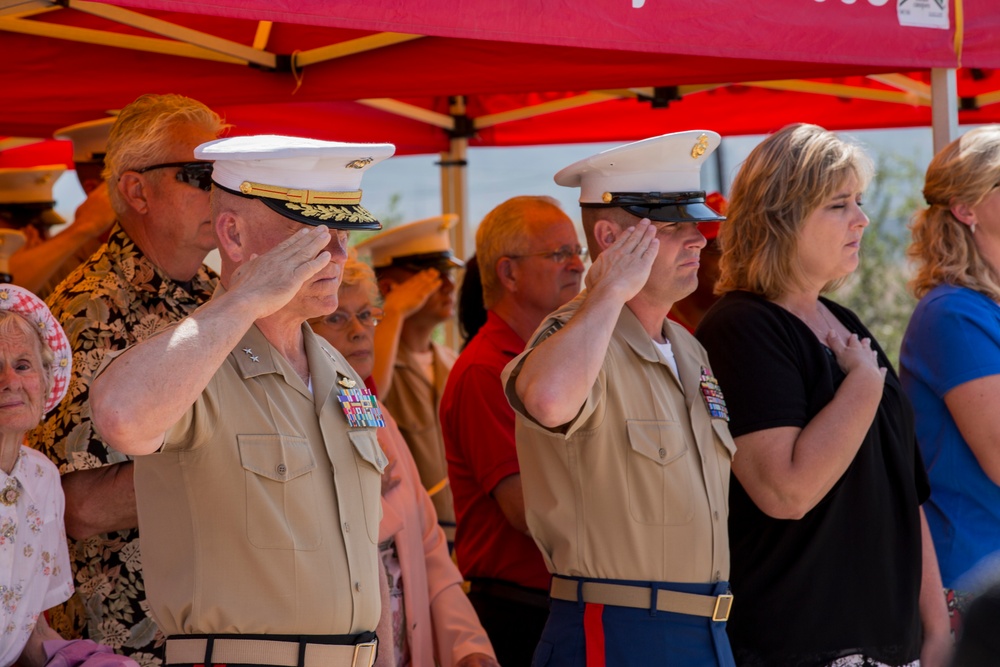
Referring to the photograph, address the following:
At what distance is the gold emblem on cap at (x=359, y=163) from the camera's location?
230 cm

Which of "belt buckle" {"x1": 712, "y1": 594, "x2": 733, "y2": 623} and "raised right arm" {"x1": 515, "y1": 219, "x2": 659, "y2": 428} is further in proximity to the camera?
"belt buckle" {"x1": 712, "y1": 594, "x2": 733, "y2": 623}

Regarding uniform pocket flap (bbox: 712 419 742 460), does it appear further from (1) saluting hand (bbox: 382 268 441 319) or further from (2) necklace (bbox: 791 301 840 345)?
(1) saluting hand (bbox: 382 268 441 319)

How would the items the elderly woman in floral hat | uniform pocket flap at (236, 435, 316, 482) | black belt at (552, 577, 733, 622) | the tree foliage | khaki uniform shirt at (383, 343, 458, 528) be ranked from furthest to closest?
the tree foliage, khaki uniform shirt at (383, 343, 458, 528), black belt at (552, 577, 733, 622), the elderly woman in floral hat, uniform pocket flap at (236, 435, 316, 482)

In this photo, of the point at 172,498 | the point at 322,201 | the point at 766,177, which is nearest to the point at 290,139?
the point at 322,201

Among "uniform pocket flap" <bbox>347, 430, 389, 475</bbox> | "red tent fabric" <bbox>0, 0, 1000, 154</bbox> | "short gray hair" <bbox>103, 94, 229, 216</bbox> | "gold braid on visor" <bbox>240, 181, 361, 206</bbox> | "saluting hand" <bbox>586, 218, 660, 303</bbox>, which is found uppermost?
"red tent fabric" <bbox>0, 0, 1000, 154</bbox>

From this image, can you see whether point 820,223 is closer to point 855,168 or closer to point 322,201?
point 855,168

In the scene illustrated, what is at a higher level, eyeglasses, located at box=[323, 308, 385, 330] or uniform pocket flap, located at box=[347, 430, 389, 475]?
eyeglasses, located at box=[323, 308, 385, 330]

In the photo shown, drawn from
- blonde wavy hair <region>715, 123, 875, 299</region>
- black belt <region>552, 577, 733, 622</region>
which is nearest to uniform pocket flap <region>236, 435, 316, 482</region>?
black belt <region>552, 577, 733, 622</region>

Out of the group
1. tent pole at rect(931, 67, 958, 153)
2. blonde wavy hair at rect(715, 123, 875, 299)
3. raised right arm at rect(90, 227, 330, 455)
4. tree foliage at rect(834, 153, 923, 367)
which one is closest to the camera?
raised right arm at rect(90, 227, 330, 455)

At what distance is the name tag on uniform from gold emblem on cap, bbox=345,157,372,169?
0.91m

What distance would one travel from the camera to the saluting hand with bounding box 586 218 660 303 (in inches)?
97.2

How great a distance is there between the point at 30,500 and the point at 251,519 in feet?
1.99

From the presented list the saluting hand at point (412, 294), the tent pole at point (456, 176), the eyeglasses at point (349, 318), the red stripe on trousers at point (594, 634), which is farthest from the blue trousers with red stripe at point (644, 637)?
the tent pole at point (456, 176)

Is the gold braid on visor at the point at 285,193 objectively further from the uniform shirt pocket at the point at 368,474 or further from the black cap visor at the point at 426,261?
the black cap visor at the point at 426,261
